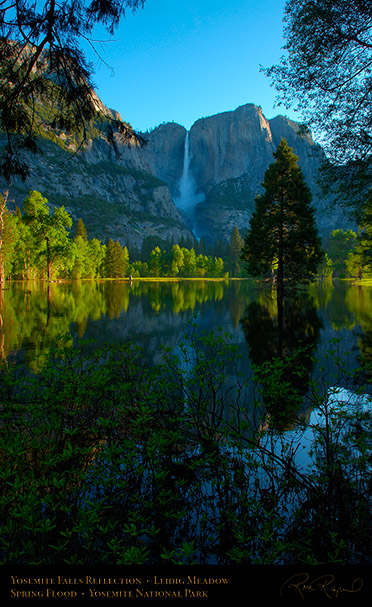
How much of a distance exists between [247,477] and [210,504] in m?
0.63

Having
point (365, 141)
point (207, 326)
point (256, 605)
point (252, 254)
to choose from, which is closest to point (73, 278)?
point (252, 254)

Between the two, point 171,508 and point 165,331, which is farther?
point 165,331

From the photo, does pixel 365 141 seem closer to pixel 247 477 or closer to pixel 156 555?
pixel 247 477

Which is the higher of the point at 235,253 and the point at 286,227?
the point at 235,253

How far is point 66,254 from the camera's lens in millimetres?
48062

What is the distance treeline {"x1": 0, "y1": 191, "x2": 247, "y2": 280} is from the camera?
4522 centimetres

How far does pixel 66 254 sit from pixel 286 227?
105 feet

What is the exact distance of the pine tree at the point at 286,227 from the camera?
29.3 m

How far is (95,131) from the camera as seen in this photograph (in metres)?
6.36

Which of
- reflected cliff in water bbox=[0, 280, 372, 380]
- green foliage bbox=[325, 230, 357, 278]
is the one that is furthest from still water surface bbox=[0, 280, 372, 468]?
green foliage bbox=[325, 230, 357, 278]
